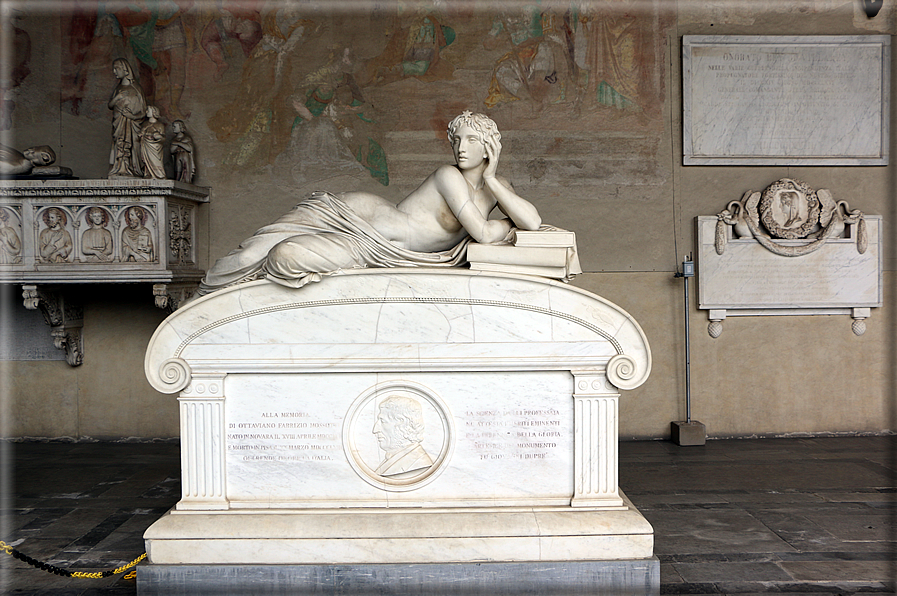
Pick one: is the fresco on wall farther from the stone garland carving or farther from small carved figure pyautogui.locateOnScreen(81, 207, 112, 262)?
the stone garland carving

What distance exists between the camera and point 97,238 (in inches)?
205

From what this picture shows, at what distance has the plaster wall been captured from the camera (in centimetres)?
586

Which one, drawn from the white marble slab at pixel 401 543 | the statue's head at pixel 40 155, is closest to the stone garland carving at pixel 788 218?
the white marble slab at pixel 401 543

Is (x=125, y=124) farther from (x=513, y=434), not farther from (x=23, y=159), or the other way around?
(x=513, y=434)

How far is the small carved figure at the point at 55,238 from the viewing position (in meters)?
5.20

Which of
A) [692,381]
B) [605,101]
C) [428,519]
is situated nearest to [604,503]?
[428,519]

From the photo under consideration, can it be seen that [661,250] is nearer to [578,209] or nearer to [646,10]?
[578,209]

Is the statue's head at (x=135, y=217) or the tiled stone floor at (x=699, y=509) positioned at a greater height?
the statue's head at (x=135, y=217)

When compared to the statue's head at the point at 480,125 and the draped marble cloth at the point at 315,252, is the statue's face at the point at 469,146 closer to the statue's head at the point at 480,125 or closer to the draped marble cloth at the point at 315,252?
the statue's head at the point at 480,125

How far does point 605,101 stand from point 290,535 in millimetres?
4352

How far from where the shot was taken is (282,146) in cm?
586

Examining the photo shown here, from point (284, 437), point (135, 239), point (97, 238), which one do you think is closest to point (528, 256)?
point (284, 437)

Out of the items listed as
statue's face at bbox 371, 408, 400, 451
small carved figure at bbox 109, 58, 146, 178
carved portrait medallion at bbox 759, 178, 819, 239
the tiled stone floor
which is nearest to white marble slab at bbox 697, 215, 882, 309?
carved portrait medallion at bbox 759, 178, 819, 239

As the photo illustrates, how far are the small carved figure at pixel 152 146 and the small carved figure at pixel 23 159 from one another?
0.70 metres
